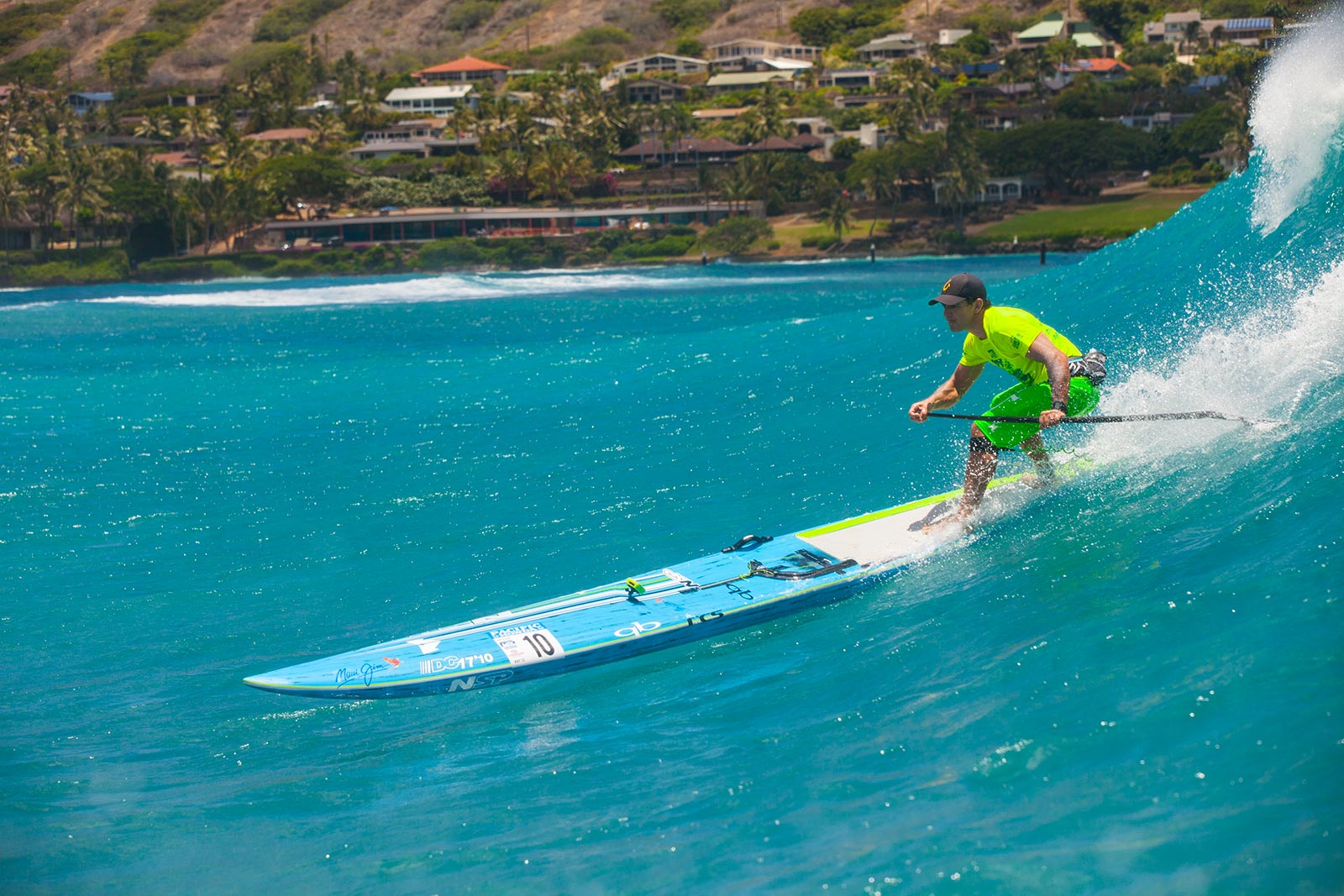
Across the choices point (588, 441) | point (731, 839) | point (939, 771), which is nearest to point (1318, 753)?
point (939, 771)

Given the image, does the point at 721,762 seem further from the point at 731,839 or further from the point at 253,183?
the point at 253,183

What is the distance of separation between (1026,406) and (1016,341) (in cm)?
59

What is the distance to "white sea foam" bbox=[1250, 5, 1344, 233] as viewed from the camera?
1892 cm

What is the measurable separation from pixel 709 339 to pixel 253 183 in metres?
81.2

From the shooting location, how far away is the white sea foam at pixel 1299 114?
18922 millimetres

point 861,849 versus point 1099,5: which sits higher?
point 1099,5

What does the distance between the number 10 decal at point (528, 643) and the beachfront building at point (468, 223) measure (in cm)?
9569

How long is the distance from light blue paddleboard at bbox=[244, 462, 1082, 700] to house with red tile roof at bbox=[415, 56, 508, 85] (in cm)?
16901

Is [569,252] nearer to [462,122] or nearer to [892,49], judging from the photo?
[462,122]

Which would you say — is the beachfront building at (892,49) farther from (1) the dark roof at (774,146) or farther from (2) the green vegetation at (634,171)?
(1) the dark roof at (774,146)

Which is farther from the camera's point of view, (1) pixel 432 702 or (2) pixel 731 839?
(1) pixel 432 702

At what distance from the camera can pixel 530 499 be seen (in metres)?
16.3

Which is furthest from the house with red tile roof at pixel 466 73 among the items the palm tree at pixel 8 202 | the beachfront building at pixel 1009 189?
the beachfront building at pixel 1009 189

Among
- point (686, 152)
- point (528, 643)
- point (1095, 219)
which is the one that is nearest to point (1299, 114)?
point (528, 643)
